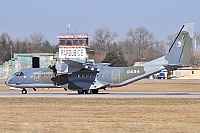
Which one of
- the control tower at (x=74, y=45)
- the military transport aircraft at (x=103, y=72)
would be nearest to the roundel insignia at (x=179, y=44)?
the military transport aircraft at (x=103, y=72)

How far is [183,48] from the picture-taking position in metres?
39.3

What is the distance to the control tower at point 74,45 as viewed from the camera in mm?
104375

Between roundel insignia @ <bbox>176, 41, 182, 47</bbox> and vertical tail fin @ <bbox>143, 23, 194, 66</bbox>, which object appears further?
roundel insignia @ <bbox>176, 41, 182, 47</bbox>

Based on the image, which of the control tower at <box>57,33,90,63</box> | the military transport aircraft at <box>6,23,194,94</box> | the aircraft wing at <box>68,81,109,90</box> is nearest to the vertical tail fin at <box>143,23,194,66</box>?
the military transport aircraft at <box>6,23,194,94</box>

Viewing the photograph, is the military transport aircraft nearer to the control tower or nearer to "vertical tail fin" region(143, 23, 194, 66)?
"vertical tail fin" region(143, 23, 194, 66)

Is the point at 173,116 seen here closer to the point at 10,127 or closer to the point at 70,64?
the point at 10,127

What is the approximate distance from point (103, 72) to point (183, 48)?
7.30m

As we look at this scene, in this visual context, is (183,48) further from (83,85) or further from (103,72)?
(83,85)

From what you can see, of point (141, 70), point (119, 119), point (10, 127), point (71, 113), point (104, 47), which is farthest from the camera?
point (104, 47)

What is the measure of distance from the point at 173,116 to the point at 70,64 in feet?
62.9

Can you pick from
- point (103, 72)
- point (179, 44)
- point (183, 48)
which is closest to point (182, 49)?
point (183, 48)

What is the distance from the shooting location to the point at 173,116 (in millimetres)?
21969

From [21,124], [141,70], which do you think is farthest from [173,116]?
[141,70]

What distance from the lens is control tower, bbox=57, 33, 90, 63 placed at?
10438 centimetres
